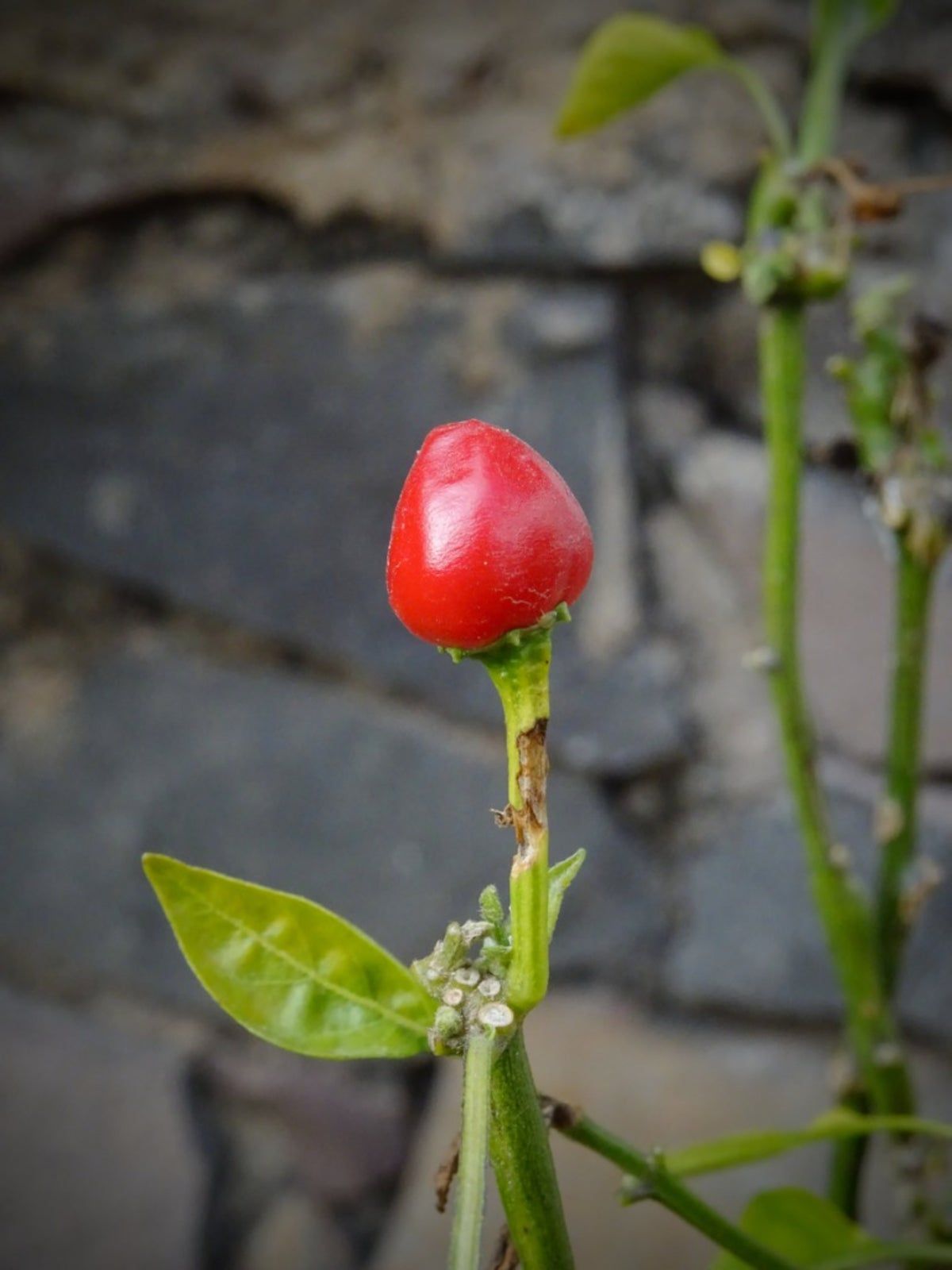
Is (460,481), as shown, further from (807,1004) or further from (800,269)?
(807,1004)

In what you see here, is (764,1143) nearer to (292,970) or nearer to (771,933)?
(292,970)

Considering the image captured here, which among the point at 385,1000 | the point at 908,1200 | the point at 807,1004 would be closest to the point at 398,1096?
the point at 807,1004

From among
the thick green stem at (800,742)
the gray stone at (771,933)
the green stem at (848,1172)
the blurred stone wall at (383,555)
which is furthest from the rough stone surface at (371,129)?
the green stem at (848,1172)

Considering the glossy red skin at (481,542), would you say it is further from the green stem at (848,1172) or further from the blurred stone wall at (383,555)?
the blurred stone wall at (383,555)

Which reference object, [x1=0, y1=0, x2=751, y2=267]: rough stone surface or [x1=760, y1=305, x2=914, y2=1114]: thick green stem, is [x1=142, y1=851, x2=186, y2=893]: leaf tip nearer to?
[x1=760, y1=305, x2=914, y2=1114]: thick green stem

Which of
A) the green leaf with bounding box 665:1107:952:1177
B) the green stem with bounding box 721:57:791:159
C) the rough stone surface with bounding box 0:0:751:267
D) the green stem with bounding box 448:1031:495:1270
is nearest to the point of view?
the green stem with bounding box 448:1031:495:1270

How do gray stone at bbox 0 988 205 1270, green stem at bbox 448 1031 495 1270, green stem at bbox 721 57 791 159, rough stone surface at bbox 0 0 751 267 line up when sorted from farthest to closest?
gray stone at bbox 0 988 205 1270 < rough stone surface at bbox 0 0 751 267 < green stem at bbox 721 57 791 159 < green stem at bbox 448 1031 495 1270

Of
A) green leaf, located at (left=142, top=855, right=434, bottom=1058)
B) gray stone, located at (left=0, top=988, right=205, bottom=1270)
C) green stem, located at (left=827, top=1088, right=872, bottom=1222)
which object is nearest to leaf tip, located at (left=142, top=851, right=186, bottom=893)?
green leaf, located at (left=142, top=855, right=434, bottom=1058)
